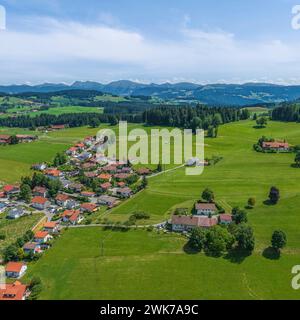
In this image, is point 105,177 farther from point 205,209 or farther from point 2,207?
point 205,209

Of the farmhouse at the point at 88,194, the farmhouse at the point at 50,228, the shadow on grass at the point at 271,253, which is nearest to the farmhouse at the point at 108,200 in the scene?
the farmhouse at the point at 88,194

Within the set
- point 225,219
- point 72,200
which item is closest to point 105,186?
point 72,200

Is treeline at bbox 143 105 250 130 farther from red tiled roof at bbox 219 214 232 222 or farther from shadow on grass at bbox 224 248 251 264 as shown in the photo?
shadow on grass at bbox 224 248 251 264

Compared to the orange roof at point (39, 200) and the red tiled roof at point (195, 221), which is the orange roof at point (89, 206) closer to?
the orange roof at point (39, 200)
